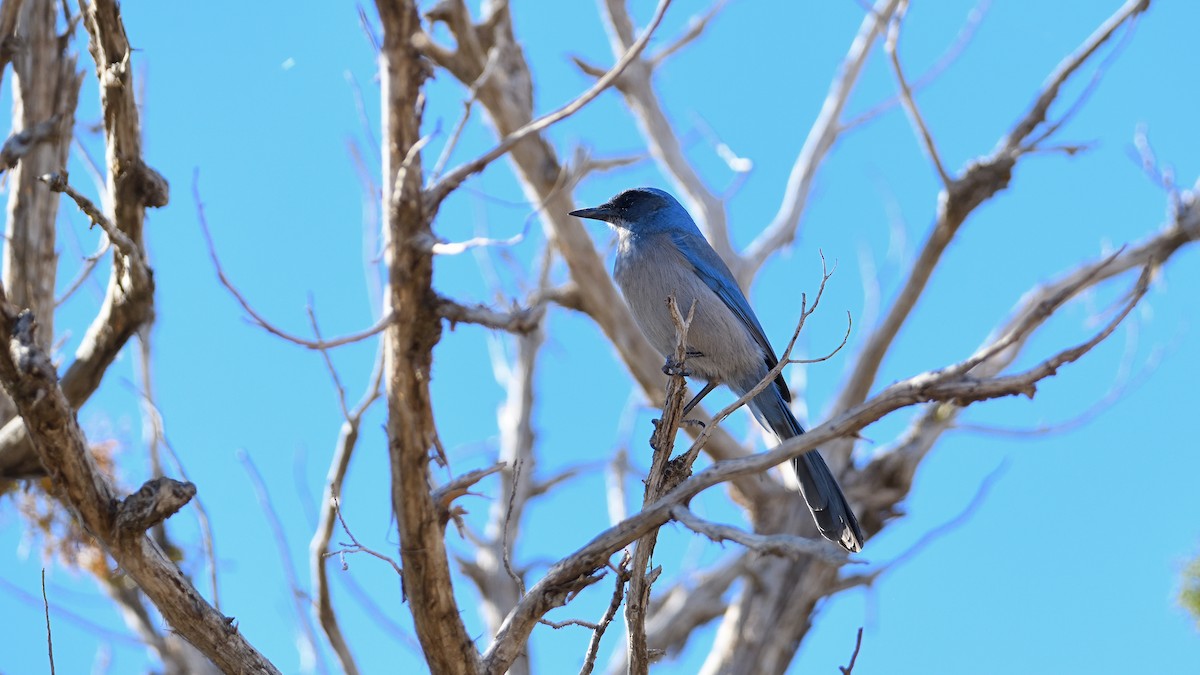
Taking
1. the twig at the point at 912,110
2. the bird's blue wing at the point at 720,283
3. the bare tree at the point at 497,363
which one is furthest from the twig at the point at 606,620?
the twig at the point at 912,110

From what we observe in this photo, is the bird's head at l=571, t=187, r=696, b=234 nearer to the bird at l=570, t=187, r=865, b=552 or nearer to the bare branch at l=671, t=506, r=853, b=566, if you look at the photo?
the bird at l=570, t=187, r=865, b=552

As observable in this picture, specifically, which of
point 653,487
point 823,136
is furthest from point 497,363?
point 653,487

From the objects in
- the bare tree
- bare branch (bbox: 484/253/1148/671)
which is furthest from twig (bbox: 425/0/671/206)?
bare branch (bbox: 484/253/1148/671)

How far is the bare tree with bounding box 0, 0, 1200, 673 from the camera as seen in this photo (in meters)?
3.95

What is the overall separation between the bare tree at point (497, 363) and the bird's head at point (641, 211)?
1.67 ft

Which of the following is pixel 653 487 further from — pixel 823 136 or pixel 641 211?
pixel 823 136

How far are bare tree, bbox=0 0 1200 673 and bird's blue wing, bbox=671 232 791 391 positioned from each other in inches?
20.2

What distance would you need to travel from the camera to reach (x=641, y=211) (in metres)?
6.43

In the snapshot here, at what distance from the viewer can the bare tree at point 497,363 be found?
3.95m

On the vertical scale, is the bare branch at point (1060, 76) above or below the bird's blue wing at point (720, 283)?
above

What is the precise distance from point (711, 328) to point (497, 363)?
6.02 m

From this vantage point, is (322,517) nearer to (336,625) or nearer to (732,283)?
(336,625)

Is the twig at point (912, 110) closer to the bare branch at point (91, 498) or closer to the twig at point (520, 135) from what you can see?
the twig at point (520, 135)

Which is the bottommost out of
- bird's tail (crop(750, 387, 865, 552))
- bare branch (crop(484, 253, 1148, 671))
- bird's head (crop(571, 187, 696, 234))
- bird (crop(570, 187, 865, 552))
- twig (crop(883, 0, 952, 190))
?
bare branch (crop(484, 253, 1148, 671))
